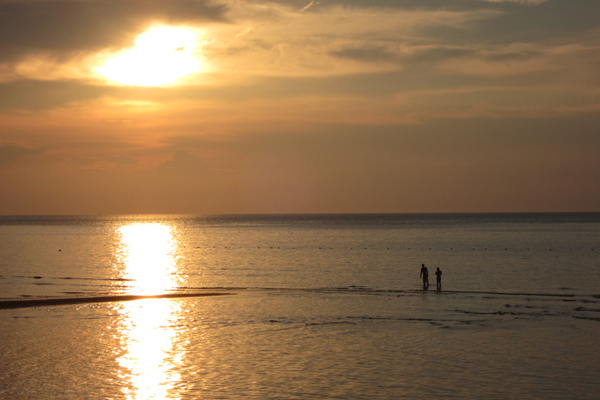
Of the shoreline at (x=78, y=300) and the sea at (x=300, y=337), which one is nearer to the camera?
the sea at (x=300, y=337)

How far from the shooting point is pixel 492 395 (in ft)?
70.3

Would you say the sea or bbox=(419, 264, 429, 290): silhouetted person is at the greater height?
bbox=(419, 264, 429, 290): silhouetted person

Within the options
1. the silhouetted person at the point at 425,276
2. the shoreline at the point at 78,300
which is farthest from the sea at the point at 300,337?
the silhouetted person at the point at 425,276

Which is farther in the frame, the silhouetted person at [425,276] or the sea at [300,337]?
the silhouetted person at [425,276]

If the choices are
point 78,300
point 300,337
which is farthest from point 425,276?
point 78,300

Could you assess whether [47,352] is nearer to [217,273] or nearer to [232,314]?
[232,314]

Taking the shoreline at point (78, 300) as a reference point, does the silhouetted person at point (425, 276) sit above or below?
above

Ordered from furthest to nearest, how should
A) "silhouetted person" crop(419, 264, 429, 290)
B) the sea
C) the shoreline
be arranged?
"silhouetted person" crop(419, 264, 429, 290), the shoreline, the sea

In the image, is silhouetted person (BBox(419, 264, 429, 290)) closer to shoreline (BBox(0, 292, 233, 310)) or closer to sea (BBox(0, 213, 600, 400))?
sea (BBox(0, 213, 600, 400))

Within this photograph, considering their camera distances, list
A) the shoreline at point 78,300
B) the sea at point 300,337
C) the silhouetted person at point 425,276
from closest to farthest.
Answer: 1. the sea at point 300,337
2. the shoreline at point 78,300
3. the silhouetted person at point 425,276

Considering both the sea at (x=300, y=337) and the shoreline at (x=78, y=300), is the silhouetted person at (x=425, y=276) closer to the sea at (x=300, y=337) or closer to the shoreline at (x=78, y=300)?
the sea at (x=300, y=337)

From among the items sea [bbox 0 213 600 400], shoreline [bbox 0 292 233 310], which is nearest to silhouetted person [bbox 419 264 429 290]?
sea [bbox 0 213 600 400]

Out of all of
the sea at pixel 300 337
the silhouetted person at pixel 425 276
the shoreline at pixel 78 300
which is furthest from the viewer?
the silhouetted person at pixel 425 276

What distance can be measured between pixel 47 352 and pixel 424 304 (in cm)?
2461
